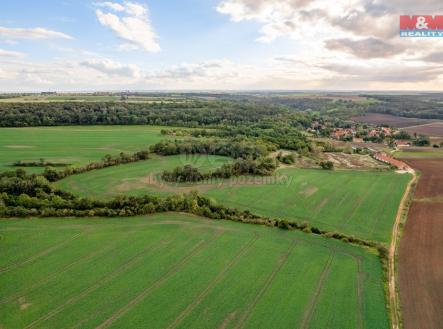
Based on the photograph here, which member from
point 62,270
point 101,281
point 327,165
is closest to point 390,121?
point 327,165

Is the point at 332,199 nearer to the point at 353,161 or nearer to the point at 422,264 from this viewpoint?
the point at 422,264

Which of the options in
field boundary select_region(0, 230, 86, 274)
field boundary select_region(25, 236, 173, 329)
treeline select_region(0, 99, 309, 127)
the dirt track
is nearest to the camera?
field boundary select_region(25, 236, 173, 329)

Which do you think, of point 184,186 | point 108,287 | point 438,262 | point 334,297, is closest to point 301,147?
point 184,186

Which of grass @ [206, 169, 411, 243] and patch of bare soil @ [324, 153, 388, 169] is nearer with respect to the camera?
grass @ [206, 169, 411, 243]

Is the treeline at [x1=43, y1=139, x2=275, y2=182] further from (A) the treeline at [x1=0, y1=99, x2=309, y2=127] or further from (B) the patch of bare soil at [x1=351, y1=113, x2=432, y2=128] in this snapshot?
(B) the patch of bare soil at [x1=351, y1=113, x2=432, y2=128]

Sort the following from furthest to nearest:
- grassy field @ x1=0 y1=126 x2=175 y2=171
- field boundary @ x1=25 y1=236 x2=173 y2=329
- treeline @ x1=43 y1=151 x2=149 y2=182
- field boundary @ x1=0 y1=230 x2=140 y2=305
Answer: grassy field @ x1=0 y1=126 x2=175 y2=171 < treeline @ x1=43 y1=151 x2=149 y2=182 < field boundary @ x1=0 y1=230 x2=140 y2=305 < field boundary @ x1=25 y1=236 x2=173 y2=329

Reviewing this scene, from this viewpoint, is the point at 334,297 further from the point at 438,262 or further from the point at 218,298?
the point at 438,262

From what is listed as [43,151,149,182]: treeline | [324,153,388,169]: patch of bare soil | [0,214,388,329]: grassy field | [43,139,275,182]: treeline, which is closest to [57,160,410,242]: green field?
[43,151,149,182]: treeline
